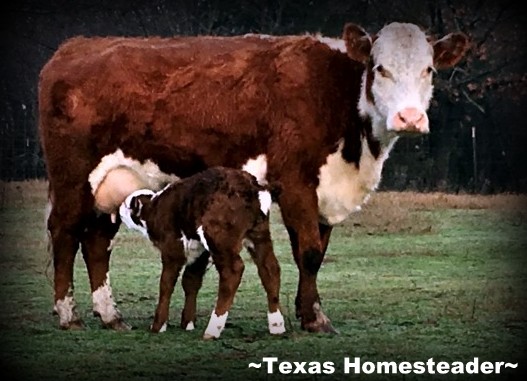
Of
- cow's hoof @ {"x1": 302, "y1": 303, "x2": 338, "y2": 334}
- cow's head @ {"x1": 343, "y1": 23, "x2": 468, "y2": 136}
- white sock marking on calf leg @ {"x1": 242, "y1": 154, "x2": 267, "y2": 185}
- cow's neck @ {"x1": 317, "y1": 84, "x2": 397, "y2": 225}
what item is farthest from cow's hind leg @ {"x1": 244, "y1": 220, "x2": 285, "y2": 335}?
cow's head @ {"x1": 343, "y1": 23, "x2": 468, "y2": 136}

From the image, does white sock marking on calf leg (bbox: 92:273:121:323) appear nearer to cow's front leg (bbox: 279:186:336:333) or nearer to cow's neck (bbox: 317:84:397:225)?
cow's front leg (bbox: 279:186:336:333)

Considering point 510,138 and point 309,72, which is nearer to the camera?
point 309,72

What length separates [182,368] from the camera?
25.8 ft

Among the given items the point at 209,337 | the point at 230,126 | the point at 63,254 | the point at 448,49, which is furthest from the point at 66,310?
the point at 448,49

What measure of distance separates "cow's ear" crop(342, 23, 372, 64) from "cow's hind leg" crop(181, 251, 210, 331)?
168 cm

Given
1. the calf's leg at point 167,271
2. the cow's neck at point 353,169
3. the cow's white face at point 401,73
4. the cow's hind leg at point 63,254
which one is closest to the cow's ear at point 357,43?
the cow's white face at point 401,73

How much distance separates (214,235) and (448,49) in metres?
2.18

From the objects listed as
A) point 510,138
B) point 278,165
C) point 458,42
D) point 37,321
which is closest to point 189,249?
point 278,165

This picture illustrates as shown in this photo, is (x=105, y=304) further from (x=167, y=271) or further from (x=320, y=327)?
(x=320, y=327)

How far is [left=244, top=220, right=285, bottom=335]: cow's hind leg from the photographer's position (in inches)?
340

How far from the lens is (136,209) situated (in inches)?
363

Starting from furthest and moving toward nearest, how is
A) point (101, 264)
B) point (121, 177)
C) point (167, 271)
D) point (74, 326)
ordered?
1. point (101, 264)
2. point (121, 177)
3. point (74, 326)
4. point (167, 271)

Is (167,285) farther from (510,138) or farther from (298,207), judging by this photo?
(510,138)

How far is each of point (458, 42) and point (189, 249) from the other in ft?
7.73
